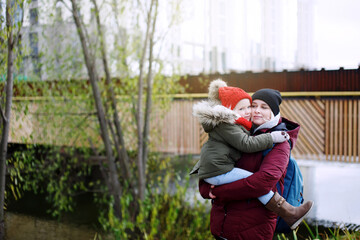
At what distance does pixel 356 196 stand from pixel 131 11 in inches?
196

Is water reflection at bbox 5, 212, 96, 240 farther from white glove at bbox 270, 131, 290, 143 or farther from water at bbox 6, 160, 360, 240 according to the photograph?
white glove at bbox 270, 131, 290, 143

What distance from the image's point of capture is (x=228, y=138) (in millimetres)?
1901

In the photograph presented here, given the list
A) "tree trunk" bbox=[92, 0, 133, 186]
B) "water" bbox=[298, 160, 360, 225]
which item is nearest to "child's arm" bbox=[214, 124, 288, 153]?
"tree trunk" bbox=[92, 0, 133, 186]

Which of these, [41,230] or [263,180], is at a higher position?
[263,180]

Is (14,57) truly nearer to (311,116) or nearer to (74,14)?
(74,14)

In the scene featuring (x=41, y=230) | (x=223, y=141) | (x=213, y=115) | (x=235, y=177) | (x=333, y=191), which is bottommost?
(x=41, y=230)

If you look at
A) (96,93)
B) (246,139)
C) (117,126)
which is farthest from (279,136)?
(117,126)

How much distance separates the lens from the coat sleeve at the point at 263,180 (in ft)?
6.02

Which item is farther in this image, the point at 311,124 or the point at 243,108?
the point at 311,124

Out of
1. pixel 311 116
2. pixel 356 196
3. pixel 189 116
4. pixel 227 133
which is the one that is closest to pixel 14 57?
pixel 227 133

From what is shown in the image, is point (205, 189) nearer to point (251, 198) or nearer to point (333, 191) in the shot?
point (251, 198)

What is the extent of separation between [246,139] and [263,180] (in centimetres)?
21

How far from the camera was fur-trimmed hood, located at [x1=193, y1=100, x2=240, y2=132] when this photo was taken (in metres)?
1.90

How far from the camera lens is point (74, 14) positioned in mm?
5238
